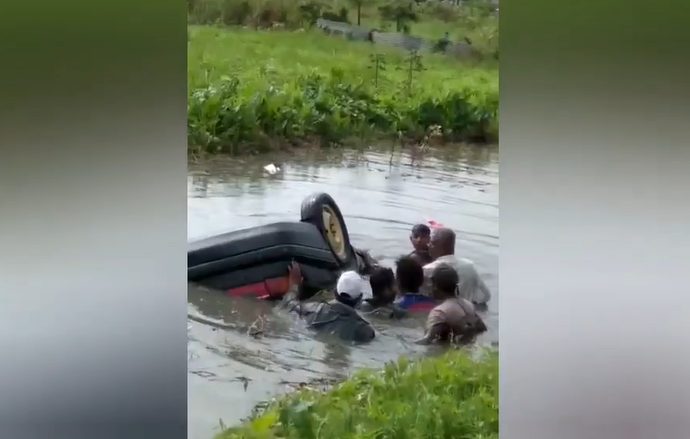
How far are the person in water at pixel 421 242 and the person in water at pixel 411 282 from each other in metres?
0.01

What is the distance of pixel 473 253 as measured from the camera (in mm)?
1590

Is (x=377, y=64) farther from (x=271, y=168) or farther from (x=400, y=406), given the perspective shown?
(x=400, y=406)

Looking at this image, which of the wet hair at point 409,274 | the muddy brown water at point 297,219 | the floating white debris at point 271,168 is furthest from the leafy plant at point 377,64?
the wet hair at point 409,274

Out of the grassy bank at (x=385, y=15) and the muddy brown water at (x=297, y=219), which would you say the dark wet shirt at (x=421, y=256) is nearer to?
the muddy brown water at (x=297, y=219)

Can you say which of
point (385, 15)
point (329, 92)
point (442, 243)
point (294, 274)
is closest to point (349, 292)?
point (294, 274)

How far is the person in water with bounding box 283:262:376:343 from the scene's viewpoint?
1578 mm

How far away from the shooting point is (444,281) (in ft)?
5.26

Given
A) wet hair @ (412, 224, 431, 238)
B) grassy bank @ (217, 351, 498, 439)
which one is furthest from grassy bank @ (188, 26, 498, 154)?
grassy bank @ (217, 351, 498, 439)

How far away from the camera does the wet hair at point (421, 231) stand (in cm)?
160
